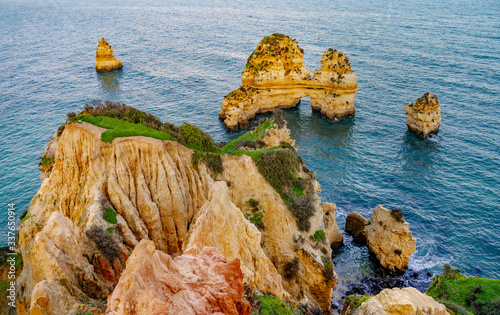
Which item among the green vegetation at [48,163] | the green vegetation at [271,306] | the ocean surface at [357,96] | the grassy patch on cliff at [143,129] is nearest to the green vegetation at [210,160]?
the grassy patch on cliff at [143,129]

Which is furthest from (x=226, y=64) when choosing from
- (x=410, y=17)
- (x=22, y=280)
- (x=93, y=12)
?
(x=93, y=12)

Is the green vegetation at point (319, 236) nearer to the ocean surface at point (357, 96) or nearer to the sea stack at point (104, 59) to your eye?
the ocean surface at point (357, 96)

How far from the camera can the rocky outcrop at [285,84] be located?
6134cm

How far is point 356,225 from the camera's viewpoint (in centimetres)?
3859

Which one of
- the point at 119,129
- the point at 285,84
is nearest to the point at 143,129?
the point at 119,129

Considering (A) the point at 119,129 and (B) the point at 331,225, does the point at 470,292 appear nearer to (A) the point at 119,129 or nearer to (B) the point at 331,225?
(B) the point at 331,225

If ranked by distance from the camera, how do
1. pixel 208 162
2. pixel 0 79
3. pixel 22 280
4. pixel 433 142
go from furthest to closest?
1. pixel 0 79
2. pixel 433 142
3. pixel 208 162
4. pixel 22 280

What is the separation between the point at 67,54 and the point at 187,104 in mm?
52845

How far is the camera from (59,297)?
44.6 ft

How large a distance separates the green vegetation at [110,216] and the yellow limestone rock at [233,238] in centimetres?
468

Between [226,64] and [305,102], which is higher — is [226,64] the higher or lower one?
the higher one

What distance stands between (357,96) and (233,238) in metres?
58.4

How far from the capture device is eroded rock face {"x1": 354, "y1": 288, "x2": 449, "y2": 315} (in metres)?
18.5

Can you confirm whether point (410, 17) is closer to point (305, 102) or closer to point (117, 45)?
point (305, 102)
